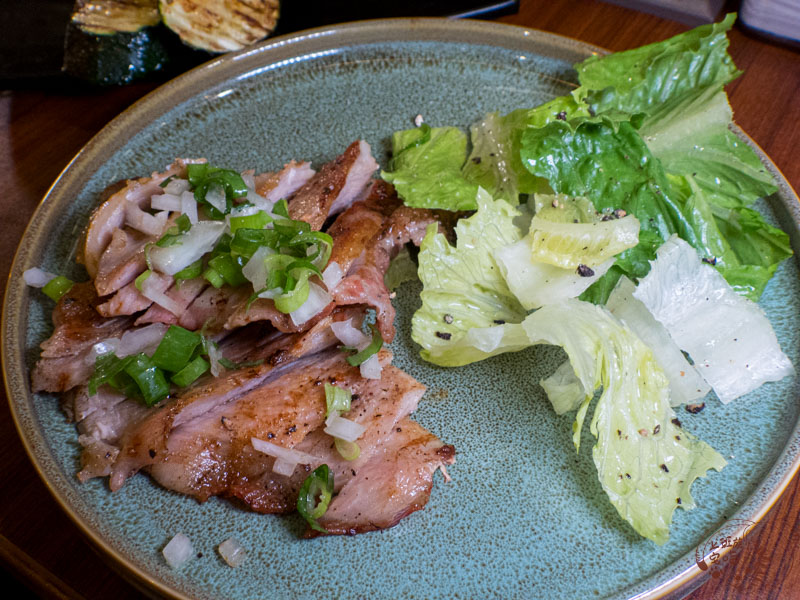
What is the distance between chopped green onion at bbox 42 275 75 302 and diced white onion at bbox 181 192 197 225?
1.68ft

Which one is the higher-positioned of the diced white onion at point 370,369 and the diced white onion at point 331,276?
the diced white onion at point 331,276

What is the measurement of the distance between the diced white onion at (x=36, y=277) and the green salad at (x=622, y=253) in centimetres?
134

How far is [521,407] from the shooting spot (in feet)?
7.05

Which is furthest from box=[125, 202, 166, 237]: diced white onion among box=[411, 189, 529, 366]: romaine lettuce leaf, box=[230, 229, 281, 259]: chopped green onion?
box=[411, 189, 529, 366]: romaine lettuce leaf

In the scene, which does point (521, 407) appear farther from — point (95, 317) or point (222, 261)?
point (95, 317)

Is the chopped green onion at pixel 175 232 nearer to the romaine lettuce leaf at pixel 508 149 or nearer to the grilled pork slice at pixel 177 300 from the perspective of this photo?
the grilled pork slice at pixel 177 300

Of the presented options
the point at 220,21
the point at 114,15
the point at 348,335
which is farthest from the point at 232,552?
the point at 114,15

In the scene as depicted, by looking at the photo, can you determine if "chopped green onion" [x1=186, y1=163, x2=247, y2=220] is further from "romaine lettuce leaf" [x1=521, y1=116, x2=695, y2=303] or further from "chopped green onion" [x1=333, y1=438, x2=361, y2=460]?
"romaine lettuce leaf" [x1=521, y1=116, x2=695, y2=303]

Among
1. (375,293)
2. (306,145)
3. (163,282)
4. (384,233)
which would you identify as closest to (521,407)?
(375,293)

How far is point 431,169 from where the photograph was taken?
8.36 ft

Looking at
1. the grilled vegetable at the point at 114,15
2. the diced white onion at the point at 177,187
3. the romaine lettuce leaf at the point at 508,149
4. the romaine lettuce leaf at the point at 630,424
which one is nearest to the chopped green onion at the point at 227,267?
the diced white onion at the point at 177,187

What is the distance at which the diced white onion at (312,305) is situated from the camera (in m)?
1.97

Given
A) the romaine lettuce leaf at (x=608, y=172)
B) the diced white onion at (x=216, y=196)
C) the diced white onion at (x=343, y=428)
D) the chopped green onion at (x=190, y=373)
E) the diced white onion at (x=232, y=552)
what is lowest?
the diced white onion at (x=232, y=552)

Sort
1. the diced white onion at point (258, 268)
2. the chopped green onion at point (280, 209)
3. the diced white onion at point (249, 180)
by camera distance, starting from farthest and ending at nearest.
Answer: the diced white onion at point (249, 180), the chopped green onion at point (280, 209), the diced white onion at point (258, 268)
